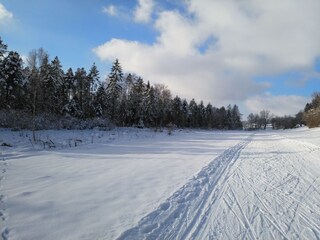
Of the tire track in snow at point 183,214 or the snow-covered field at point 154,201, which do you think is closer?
the tire track in snow at point 183,214

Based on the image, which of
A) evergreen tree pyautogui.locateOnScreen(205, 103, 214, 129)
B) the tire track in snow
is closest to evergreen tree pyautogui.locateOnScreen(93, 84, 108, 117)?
the tire track in snow

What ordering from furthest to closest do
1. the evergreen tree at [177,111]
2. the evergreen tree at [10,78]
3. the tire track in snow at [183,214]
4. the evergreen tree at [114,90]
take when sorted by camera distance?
the evergreen tree at [177,111]
the evergreen tree at [114,90]
the evergreen tree at [10,78]
the tire track in snow at [183,214]

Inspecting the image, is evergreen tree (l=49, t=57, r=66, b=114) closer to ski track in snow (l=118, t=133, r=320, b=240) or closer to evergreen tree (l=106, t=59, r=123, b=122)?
evergreen tree (l=106, t=59, r=123, b=122)

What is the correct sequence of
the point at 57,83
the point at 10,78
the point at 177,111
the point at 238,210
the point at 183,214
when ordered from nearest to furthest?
the point at 183,214
the point at 238,210
the point at 10,78
the point at 57,83
the point at 177,111

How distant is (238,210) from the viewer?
6.05m

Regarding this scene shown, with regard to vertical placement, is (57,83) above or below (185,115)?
above

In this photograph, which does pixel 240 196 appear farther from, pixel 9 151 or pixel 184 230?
pixel 9 151

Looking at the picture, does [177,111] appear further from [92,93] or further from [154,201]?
[154,201]

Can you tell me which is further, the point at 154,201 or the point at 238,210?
the point at 154,201

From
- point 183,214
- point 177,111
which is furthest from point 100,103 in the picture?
point 183,214

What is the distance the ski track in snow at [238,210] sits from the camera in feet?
15.9

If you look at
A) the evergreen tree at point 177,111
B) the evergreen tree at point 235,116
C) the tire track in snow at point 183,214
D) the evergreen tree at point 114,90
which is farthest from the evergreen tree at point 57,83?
the evergreen tree at point 235,116

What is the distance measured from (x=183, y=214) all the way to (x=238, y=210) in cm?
136

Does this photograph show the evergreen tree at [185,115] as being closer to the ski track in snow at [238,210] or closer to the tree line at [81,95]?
the tree line at [81,95]
